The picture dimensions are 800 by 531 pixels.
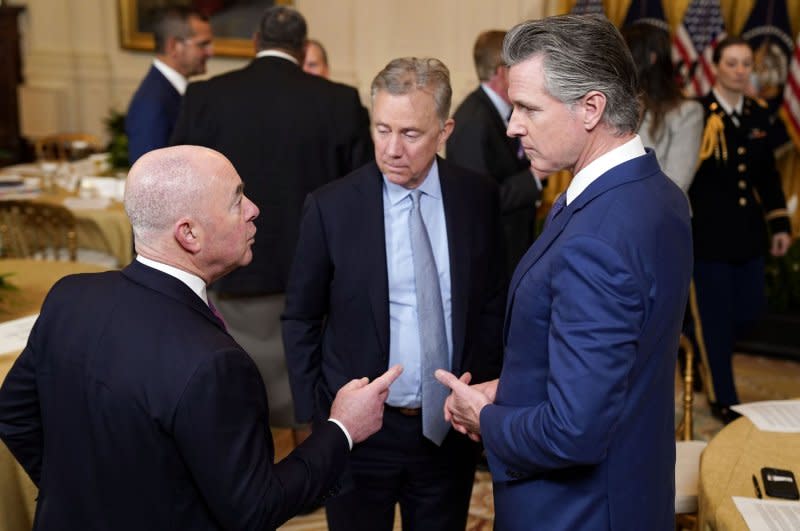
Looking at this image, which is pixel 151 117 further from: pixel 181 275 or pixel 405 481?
pixel 181 275

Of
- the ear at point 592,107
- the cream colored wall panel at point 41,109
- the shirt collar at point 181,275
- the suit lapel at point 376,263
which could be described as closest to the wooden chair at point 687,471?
the suit lapel at point 376,263

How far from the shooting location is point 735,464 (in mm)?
2268

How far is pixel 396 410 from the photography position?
239cm

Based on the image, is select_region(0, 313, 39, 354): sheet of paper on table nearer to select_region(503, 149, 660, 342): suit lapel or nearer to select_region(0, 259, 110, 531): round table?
select_region(0, 259, 110, 531): round table

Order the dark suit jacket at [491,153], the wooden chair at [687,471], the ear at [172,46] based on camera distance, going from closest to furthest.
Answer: the wooden chair at [687,471], the dark suit jacket at [491,153], the ear at [172,46]

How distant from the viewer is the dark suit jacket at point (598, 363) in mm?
1544

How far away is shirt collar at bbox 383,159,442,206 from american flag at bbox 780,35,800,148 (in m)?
4.45

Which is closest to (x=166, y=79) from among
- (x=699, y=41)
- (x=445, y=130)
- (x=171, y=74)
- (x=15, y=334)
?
(x=171, y=74)

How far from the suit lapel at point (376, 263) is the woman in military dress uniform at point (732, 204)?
252cm

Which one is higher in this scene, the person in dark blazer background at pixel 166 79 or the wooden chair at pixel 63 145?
the person in dark blazer background at pixel 166 79

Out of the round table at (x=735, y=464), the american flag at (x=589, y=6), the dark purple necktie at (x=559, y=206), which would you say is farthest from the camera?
the american flag at (x=589, y=6)

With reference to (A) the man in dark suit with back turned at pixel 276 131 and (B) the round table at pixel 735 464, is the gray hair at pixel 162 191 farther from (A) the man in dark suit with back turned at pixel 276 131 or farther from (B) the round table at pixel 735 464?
(A) the man in dark suit with back turned at pixel 276 131

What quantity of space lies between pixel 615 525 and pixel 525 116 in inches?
31.7

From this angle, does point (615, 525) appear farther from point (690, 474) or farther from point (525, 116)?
point (690, 474)
